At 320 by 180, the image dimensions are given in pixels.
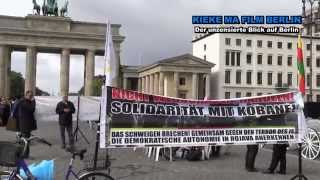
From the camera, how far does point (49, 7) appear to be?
85.2 metres

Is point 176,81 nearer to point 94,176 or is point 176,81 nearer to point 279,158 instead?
point 279,158

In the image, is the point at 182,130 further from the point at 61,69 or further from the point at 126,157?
the point at 61,69

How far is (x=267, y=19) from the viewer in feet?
93.8

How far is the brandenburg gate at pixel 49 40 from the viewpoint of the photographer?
275 feet

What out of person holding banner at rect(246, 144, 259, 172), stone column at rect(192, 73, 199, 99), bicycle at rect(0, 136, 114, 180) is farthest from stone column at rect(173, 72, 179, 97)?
bicycle at rect(0, 136, 114, 180)

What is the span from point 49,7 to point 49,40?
478cm

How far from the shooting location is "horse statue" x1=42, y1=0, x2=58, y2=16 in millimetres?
85188

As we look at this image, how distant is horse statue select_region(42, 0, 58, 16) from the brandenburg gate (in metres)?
1.28

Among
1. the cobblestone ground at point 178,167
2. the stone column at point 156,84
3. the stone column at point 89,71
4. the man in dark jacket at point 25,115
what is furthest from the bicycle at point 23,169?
the stone column at point 156,84

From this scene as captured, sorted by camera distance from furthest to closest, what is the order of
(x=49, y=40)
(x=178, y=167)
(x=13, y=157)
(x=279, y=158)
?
1. (x=49, y=40)
2. (x=178, y=167)
3. (x=279, y=158)
4. (x=13, y=157)

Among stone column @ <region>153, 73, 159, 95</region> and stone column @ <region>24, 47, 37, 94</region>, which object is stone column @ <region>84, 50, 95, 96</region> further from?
stone column @ <region>153, 73, 159, 95</region>

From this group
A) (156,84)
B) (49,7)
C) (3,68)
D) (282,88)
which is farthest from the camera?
(156,84)

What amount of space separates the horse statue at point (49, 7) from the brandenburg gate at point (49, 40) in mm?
1275

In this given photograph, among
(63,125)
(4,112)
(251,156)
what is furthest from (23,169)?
(4,112)
